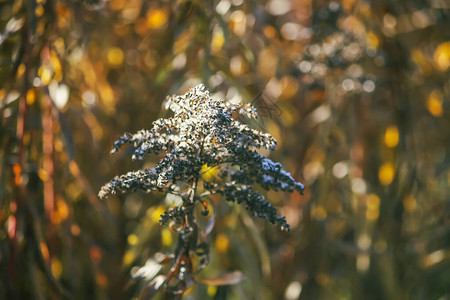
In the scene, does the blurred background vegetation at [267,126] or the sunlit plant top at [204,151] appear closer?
the sunlit plant top at [204,151]

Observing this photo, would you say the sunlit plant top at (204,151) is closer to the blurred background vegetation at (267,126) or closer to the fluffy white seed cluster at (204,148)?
the fluffy white seed cluster at (204,148)

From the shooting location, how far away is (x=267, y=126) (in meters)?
1.19

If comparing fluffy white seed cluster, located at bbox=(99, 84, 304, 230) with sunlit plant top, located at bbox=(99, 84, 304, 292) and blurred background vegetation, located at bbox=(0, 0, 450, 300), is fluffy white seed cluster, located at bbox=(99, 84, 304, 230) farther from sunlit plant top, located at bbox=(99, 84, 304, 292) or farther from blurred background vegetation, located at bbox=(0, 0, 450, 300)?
blurred background vegetation, located at bbox=(0, 0, 450, 300)

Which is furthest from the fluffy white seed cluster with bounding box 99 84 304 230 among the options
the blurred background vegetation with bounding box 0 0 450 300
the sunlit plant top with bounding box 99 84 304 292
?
the blurred background vegetation with bounding box 0 0 450 300

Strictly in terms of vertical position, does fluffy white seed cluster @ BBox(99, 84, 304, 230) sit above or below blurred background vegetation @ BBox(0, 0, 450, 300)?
below

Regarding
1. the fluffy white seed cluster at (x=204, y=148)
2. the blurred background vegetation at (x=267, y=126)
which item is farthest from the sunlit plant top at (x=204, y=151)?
the blurred background vegetation at (x=267, y=126)

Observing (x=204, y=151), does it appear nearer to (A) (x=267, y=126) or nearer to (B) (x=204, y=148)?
(B) (x=204, y=148)

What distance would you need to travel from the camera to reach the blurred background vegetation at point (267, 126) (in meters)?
1.19

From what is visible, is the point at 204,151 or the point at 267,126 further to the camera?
the point at 267,126

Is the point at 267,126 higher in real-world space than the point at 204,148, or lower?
higher

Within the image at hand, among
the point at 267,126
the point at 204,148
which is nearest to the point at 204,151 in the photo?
the point at 204,148

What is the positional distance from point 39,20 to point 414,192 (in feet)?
4.18

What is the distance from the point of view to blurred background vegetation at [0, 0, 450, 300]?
1.19 metres

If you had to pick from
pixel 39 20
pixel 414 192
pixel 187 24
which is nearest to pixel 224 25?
pixel 187 24
